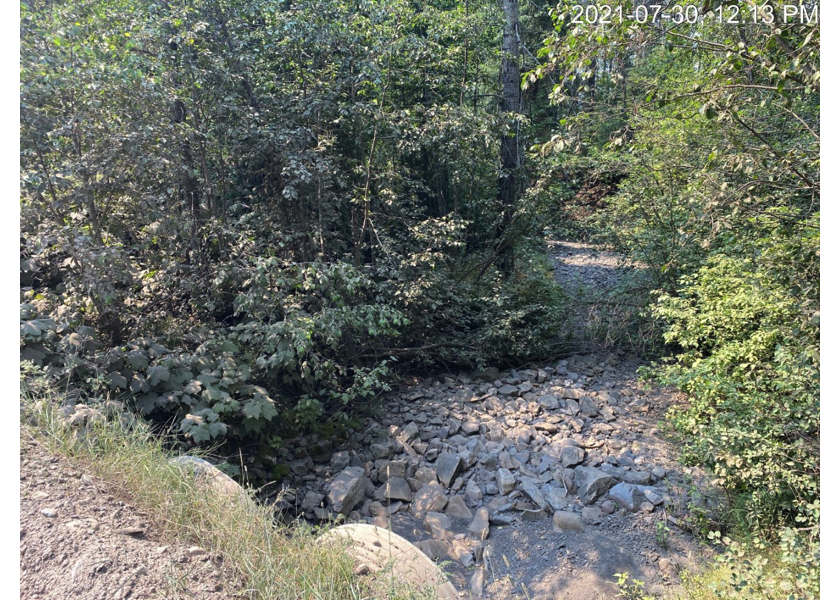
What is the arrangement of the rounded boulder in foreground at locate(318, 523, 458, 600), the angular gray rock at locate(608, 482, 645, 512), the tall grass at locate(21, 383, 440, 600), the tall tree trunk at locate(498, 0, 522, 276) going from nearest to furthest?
1. the tall grass at locate(21, 383, 440, 600)
2. the rounded boulder in foreground at locate(318, 523, 458, 600)
3. the angular gray rock at locate(608, 482, 645, 512)
4. the tall tree trunk at locate(498, 0, 522, 276)

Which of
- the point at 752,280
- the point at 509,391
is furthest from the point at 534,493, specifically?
the point at 752,280

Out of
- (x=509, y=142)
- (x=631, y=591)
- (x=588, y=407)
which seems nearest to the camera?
(x=631, y=591)

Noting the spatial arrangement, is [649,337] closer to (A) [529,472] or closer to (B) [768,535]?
(A) [529,472]

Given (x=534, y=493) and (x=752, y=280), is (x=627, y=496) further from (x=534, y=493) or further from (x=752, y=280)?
(x=752, y=280)

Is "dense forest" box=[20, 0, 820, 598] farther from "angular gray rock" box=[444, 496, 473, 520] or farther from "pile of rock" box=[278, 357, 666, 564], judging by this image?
"angular gray rock" box=[444, 496, 473, 520]

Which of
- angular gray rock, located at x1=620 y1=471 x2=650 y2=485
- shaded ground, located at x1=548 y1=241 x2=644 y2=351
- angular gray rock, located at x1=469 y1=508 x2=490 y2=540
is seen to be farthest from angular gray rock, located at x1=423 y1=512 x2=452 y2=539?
shaded ground, located at x1=548 y1=241 x2=644 y2=351

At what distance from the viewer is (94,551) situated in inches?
85.8

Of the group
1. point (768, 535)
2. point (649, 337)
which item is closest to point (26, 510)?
point (768, 535)

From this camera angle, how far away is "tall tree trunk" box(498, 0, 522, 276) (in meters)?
7.15

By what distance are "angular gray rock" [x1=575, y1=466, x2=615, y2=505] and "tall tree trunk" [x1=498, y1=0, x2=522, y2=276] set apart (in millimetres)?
3484

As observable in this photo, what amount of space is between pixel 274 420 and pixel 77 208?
7.97 ft

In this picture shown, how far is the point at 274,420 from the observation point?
15.2 feet

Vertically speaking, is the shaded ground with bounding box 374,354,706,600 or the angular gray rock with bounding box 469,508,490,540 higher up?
the angular gray rock with bounding box 469,508,490,540

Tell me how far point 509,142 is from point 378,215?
2623 mm
